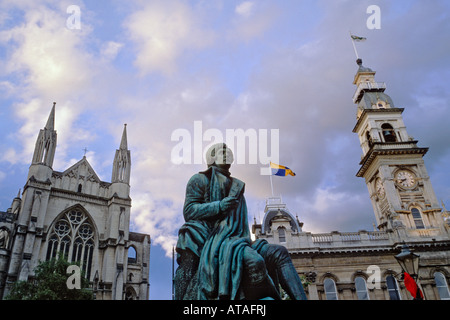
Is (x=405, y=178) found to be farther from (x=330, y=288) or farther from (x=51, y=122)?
(x=51, y=122)

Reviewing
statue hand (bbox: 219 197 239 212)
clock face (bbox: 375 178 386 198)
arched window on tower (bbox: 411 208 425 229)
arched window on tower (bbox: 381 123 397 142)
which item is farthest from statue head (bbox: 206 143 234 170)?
arched window on tower (bbox: 381 123 397 142)

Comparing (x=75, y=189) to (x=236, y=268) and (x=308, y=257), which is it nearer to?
(x=308, y=257)

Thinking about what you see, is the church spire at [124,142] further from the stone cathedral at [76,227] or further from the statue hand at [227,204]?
the statue hand at [227,204]

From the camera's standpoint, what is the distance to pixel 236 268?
4.81 meters

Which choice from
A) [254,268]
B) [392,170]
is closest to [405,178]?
[392,170]

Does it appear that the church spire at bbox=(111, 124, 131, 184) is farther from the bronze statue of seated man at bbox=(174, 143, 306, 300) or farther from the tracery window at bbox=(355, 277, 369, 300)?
the bronze statue of seated man at bbox=(174, 143, 306, 300)

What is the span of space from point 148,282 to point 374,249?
2667 cm

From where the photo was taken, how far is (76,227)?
36.5 metres

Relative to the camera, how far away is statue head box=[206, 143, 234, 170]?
242 inches

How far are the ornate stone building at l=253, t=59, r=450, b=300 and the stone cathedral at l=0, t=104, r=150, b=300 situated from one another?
1651 centimetres

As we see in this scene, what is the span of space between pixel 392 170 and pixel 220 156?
29.6 metres

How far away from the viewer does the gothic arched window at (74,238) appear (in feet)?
114
